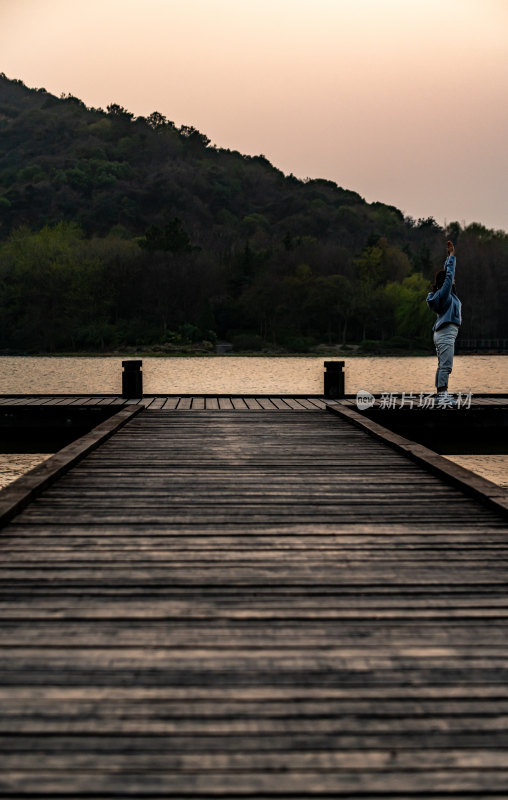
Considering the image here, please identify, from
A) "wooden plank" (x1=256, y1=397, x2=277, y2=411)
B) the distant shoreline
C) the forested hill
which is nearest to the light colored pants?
"wooden plank" (x1=256, y1=397, x2=277, y2=411)

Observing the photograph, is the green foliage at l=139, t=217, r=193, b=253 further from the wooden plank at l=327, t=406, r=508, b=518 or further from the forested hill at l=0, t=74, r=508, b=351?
the wooden plank at l=327, t=406, r=508, b=518

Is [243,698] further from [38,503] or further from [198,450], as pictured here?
[198,450]

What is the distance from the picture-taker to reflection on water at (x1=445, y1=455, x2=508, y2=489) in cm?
1394

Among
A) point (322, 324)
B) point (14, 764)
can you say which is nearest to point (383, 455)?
point (14, 764)

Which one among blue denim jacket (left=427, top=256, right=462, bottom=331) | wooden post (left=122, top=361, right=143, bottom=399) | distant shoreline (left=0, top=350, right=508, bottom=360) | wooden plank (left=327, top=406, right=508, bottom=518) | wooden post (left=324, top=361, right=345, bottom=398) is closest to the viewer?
wooden plank (left=327, top=406, right=508, bottom=518)

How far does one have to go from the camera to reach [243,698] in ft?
8.36

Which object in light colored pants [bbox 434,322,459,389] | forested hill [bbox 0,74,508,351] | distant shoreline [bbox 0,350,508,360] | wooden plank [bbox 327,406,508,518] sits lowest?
distant shoreline [bbox 0,350,508,360]

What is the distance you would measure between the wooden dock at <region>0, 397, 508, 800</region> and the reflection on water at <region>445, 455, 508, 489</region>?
29.3 ft

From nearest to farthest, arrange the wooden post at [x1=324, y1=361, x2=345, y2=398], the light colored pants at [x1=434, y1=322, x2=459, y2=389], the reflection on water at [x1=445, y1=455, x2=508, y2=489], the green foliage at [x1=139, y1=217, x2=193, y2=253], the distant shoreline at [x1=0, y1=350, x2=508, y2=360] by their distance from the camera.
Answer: the light colored pants at [x1=434, y1=322, x2=459, y2=389]
the wooden post at [x1=324, y1=361, x2=345, y2=398]
the reflection on water at [x1=445, y1=455, x2=508, y2=489]
the distant shoreline at [x1=0, y1=350, x2=508, y2=360]
the green foliage at [x1=139, y1=217, x2=193, y2=253]

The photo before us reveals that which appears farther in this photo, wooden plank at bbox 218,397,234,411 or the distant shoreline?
the distant shoreline

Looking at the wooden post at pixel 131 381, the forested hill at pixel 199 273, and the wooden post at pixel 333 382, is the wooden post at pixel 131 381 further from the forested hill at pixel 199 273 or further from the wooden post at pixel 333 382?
the forested hill at pixel 199 273

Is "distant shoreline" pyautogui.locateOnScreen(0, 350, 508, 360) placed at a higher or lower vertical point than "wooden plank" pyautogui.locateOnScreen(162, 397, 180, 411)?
lower

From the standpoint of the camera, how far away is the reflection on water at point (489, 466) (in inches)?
549

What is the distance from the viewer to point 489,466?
15.2m
